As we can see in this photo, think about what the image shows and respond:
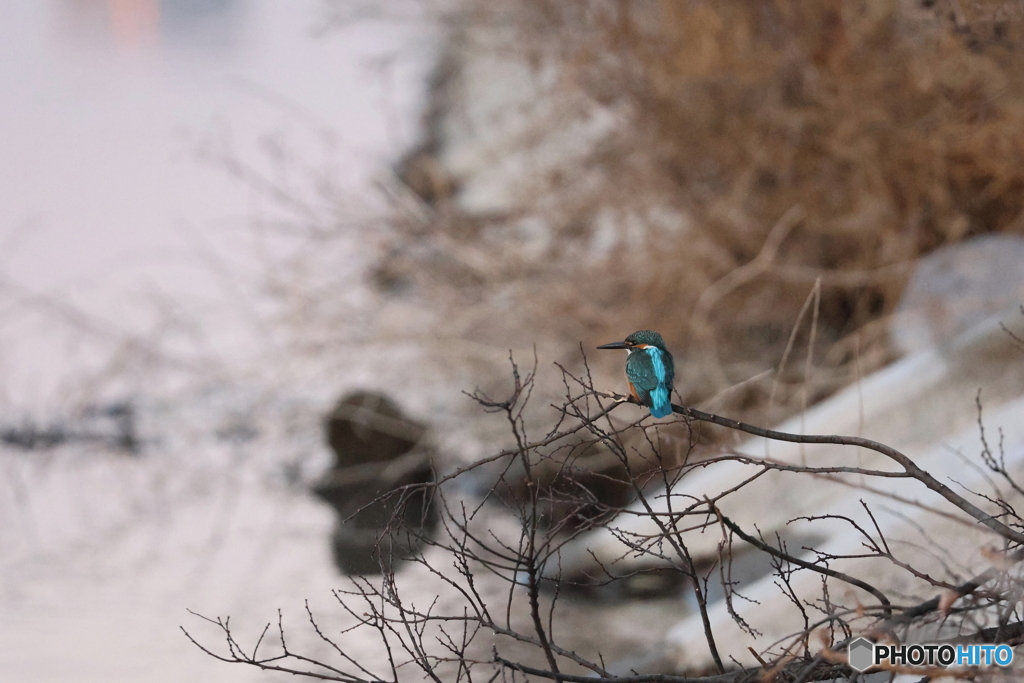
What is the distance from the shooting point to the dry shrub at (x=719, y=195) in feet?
11.5

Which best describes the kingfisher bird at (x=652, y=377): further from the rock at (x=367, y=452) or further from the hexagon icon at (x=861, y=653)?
the rock at (x=367, y=452)

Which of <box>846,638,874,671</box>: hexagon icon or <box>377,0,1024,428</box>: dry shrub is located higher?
<box>377,0,1024,428</box>: dry shrub

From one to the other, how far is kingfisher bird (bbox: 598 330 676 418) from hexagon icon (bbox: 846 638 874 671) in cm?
37

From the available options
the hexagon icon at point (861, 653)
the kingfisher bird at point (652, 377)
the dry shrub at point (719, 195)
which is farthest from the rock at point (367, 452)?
the hexagon icon at point (861, 653)

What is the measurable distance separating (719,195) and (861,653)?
130 inches

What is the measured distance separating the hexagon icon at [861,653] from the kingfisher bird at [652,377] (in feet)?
1.20

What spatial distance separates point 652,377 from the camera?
4.07 ft

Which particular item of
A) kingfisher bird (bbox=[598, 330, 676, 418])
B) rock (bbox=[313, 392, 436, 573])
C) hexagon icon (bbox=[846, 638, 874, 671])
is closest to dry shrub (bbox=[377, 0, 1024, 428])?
rock (bbox=[313, 392, 436, 573])

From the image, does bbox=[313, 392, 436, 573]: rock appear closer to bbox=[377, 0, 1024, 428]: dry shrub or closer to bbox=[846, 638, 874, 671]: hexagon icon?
bbox=[377, 0, 1024, 428]: dry shrub

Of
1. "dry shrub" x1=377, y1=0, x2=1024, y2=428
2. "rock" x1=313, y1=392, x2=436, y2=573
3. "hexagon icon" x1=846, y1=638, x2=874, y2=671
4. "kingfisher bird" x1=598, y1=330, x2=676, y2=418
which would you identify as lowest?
"hexagon icon" x1=846, y1=638, x2=874, y2=671

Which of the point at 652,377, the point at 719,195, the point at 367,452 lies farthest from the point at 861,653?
the point at 367,452

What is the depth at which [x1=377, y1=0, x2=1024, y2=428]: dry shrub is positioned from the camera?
3.49 m

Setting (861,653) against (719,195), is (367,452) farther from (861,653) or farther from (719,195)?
(861,653)

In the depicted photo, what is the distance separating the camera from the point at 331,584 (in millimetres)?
2486
